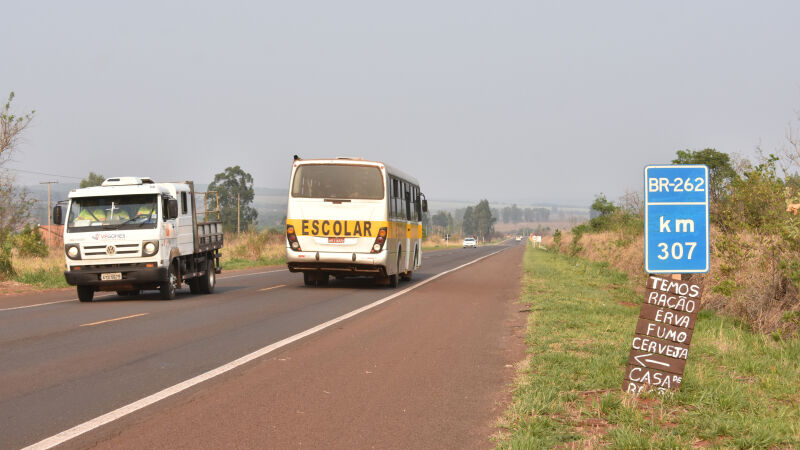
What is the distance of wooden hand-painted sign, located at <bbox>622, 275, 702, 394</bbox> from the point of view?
6.80 meters

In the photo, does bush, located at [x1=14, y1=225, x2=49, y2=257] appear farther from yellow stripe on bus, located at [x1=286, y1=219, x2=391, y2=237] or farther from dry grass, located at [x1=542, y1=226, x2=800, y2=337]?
dry grass, located at [x1=542, y1=226, x2=800, y2=337]

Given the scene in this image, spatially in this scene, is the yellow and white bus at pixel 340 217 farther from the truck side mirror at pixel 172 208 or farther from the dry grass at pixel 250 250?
the dry grass at pixel 250 250

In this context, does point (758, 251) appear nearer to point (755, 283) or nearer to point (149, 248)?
point (755, 283)

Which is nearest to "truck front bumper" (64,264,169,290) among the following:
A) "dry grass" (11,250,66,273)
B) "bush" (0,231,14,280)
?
"bush" (0,231,14,280)

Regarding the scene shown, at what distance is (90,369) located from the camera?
8.30m

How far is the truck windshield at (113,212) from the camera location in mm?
16484

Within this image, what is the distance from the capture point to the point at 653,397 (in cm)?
677

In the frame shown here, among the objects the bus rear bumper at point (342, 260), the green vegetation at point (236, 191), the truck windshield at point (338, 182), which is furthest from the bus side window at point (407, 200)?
the green vegetation at point (236, 191)

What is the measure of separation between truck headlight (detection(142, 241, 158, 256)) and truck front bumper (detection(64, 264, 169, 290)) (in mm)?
309

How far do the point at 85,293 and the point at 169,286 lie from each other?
191cm

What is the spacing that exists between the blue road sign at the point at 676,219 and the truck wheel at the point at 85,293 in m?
13.9

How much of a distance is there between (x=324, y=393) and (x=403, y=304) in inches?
362

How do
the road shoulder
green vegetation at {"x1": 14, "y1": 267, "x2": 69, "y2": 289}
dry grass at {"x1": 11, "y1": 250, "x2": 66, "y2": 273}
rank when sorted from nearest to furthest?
1. the road shoulder
2. green vegetation at {"x1": 14, "y1": 267, "x2": 69, "y2": 289}
3. dry grass at {"x1": 11, "y1": 250, "x2": 66, "y2": 273}

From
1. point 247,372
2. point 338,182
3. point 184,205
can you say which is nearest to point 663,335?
point 247,372
